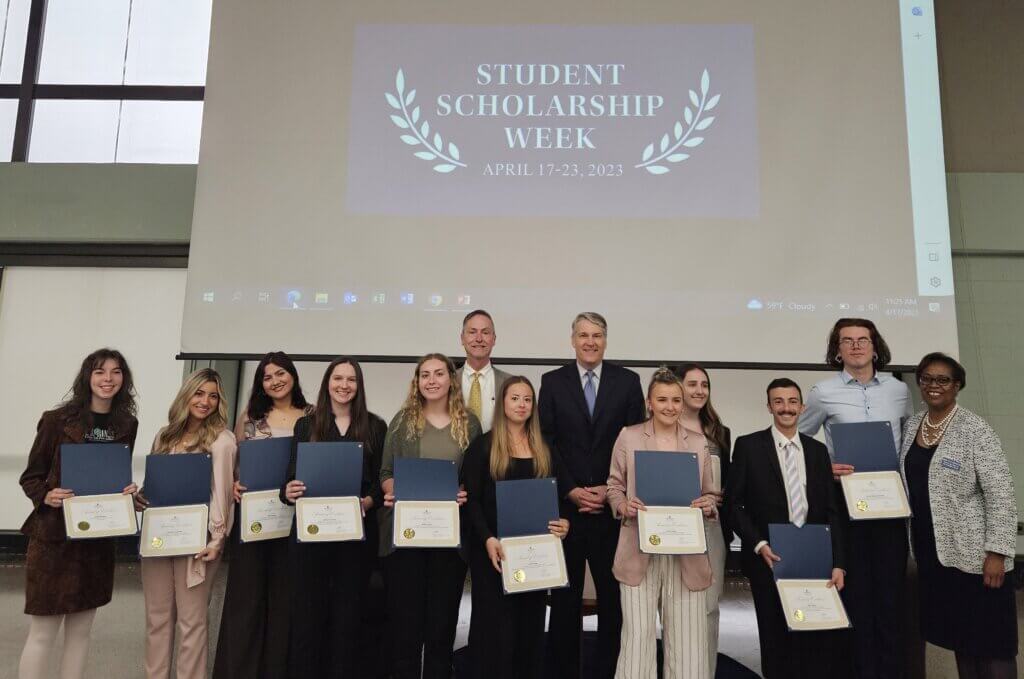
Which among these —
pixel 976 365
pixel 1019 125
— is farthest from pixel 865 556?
pixel 1019 125

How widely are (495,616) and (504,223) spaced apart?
2.61 meters

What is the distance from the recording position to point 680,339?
4.45 m

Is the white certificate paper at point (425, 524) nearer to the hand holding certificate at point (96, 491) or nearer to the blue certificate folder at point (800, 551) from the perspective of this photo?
the hand holding certificate at point (96, 491)

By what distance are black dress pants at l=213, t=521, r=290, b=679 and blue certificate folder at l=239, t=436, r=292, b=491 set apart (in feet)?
0.80

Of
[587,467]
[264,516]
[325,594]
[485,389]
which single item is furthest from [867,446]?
[264,516]

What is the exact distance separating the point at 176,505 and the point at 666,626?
2006mm

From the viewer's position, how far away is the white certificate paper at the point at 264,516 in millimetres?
2830

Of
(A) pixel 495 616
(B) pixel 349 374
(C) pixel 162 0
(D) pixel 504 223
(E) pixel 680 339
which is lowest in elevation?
(A) pixel 495 616

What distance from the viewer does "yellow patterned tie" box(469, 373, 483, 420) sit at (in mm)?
3432

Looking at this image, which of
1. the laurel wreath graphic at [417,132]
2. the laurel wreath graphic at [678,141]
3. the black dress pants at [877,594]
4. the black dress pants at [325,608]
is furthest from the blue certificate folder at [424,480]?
the laurel wreath graphic at [678,141]

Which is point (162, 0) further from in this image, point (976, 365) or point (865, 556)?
point (976, 365)

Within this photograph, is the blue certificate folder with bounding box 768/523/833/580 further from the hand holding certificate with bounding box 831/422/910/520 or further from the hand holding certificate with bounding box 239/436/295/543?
the hand holding certificate with bounding box 239/436/295/543

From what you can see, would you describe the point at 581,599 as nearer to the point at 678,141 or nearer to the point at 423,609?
the point at 423,609

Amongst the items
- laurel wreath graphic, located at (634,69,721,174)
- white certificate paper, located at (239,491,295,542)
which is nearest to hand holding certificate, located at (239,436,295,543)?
white certificate paper, located at (239,491,295,542)
